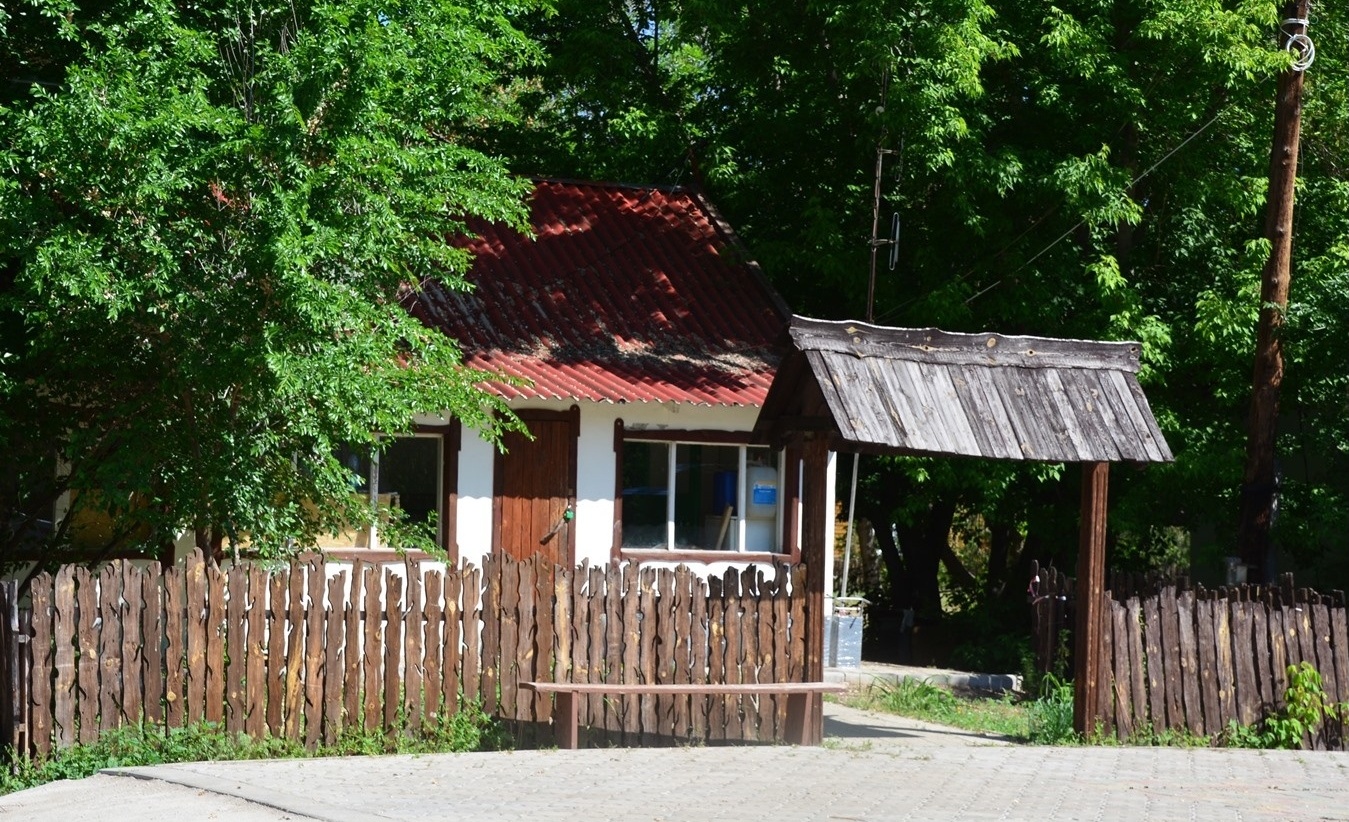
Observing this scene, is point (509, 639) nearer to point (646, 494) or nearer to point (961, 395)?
point (961, 395)

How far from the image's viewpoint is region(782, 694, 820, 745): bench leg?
10.6 m

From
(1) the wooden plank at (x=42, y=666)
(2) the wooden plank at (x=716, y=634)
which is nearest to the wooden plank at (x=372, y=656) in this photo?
(1) the wooden plank at (x=42, y=666)

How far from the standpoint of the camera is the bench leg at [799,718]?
34.8 ft

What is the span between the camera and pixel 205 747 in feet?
31.5

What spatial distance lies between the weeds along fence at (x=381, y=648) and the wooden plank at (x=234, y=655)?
0.04 ft

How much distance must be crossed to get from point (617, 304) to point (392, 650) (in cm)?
814

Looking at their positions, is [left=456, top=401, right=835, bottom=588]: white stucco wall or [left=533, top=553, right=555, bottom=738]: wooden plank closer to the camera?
[left=533, top=553, right=555, bottom=738]: wooden plank

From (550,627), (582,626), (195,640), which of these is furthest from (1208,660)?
(195,640)

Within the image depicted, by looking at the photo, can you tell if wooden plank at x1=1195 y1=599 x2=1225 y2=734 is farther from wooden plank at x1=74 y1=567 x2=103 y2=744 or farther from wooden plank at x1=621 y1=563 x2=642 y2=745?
wooden plank at x1=74 y1=567 x2=103 y2=744

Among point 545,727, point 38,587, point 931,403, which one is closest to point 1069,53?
point 931,403

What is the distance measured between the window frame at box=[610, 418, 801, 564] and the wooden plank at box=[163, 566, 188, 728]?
22.4 ft

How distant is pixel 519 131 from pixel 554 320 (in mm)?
6254

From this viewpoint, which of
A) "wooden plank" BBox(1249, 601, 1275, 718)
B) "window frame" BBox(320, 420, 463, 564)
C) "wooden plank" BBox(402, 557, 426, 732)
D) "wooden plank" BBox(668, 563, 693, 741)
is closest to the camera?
"wooden plank" BBox(402, 557, 426, 732)

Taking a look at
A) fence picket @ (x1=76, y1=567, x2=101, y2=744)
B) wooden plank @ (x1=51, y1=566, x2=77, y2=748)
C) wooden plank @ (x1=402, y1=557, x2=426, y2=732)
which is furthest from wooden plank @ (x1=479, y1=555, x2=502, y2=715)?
wooden plank @ (x1=51, y1=566, x2=77, y2=748)
